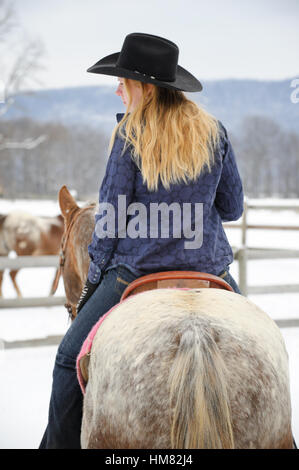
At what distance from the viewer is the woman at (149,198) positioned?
1.45 metres

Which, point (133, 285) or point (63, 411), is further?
point (63, 411)

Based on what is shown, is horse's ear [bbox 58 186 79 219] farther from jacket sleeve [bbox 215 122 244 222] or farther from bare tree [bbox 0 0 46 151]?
bare tree [bbox 0 0 46 151]

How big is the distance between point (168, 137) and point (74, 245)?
1222 mm

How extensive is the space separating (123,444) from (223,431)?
0.25 m

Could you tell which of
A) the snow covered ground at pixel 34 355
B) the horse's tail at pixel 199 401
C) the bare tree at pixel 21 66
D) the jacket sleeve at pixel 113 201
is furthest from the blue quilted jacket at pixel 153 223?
the bare tree at pixel 21 66

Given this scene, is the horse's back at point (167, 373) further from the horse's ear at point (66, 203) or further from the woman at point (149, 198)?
the horse's ear at point (66, 203)

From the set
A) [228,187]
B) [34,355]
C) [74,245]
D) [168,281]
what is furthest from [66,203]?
[34,355]

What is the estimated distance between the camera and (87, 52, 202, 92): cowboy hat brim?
4.97 feet

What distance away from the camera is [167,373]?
102 cm

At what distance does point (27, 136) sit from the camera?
136 ft

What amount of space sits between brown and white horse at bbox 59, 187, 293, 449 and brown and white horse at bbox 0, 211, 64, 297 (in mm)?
5792

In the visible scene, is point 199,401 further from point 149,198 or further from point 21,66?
point 21,66
